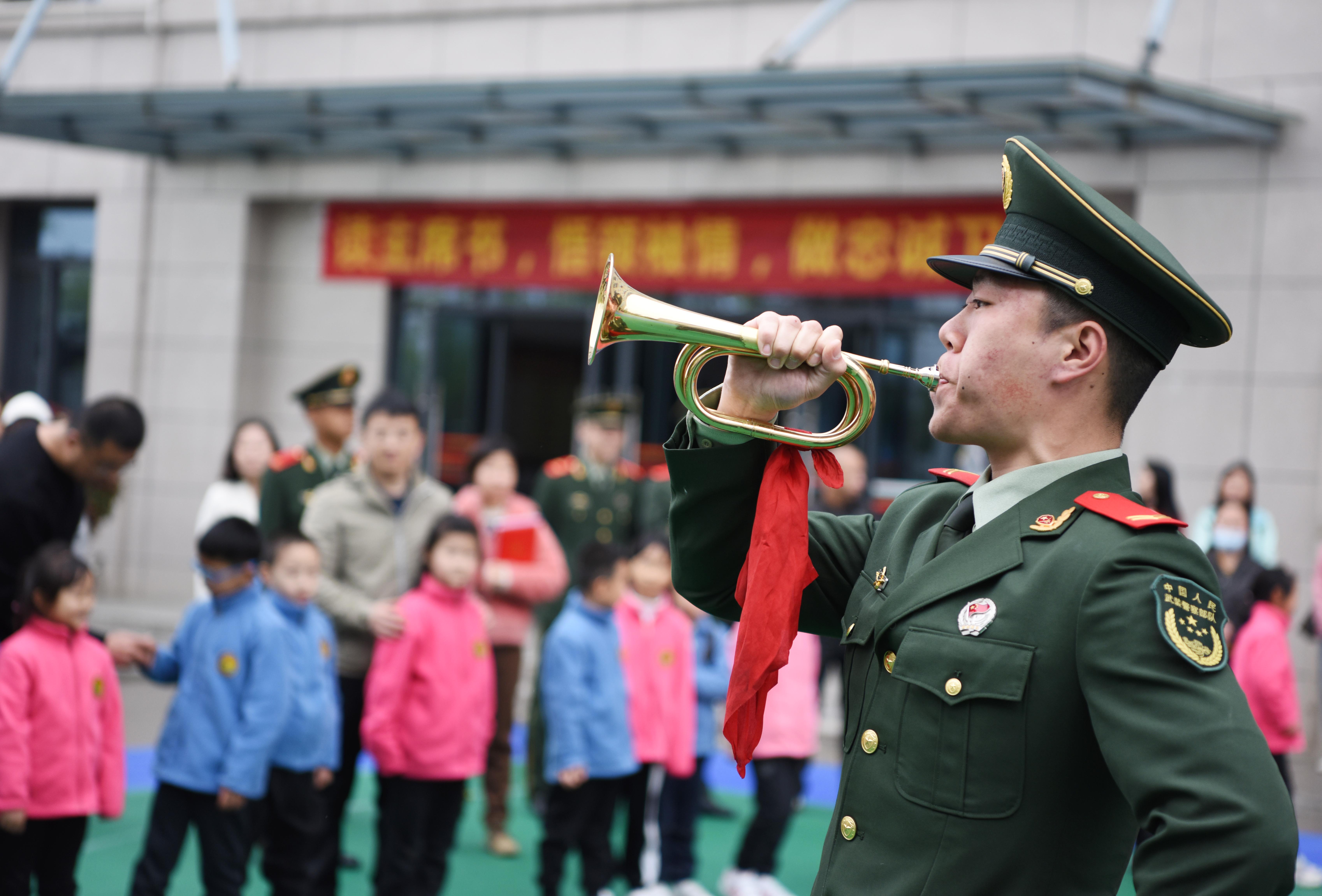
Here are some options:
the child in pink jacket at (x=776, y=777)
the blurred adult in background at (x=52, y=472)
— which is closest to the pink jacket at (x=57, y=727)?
the blurred adult in background at (x=52, y=472)

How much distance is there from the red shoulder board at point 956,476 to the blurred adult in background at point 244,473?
15.5 feet

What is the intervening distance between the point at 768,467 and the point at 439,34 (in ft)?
32.1

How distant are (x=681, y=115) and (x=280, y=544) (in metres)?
5.36

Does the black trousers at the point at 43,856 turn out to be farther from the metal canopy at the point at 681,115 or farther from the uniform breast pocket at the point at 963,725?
the metal canopy at the point at 681,115

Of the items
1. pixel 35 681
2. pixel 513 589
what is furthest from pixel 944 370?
pixel 513 589

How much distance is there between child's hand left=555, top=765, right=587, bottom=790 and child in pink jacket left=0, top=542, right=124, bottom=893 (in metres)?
1.43

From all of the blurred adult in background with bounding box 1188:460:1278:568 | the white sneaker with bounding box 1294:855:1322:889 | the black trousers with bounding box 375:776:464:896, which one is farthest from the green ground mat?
the blurred adult in background with bounding box 1188:460:1278:568

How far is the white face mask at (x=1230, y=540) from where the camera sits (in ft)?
21.6

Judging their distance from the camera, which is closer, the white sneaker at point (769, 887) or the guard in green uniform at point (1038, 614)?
the guard in green uniform at point (1038, 614)

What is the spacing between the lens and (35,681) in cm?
403

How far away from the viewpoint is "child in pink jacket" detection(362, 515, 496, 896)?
15.4 feet

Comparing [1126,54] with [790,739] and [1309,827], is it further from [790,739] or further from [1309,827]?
[790,739]

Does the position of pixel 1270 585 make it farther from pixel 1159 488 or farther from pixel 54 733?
pixel 54 733

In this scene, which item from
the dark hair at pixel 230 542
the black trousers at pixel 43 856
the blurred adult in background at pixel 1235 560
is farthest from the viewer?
the blurred adult in background at pixel 1235 560
